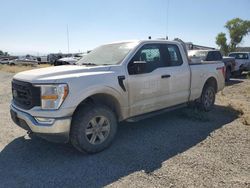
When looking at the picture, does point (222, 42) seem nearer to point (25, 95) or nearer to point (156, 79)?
point (156, 79)

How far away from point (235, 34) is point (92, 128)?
1939 inches

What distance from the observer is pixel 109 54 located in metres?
5.12

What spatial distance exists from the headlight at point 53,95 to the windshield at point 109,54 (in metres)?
1.32

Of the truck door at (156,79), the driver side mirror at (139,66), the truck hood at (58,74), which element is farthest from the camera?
the truck door at (156,79)

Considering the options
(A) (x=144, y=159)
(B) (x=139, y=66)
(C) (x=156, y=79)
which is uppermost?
(B) (x=139, y=66)

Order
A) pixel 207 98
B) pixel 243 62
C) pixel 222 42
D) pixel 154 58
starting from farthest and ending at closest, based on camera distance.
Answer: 1. pixel 222 42
2. pixel 243 62
3. pixel 207 98
4. pixel 154 58

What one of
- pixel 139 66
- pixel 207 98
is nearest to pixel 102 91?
pixel 139 66

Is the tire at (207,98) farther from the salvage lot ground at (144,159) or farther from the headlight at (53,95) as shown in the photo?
the headlight at (53,95)

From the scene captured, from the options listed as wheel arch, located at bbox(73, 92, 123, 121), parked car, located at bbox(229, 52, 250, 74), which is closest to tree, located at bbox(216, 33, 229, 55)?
parked car, located at bbox(229, 52, 250, 74)

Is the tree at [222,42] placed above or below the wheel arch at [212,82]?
above

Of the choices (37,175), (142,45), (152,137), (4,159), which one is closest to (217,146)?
(152,137)

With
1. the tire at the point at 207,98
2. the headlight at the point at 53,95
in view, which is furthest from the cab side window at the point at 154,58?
the tire at the point at 207,98

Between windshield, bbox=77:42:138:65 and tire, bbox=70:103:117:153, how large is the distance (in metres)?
1.02

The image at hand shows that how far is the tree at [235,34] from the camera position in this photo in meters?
46.2
